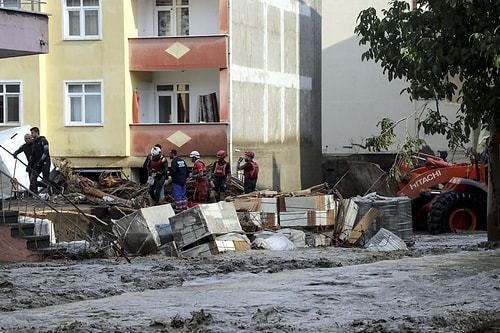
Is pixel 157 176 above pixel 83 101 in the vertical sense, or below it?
below

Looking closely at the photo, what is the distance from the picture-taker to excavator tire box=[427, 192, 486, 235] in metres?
26.9

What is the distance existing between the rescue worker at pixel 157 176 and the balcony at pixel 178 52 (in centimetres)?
787

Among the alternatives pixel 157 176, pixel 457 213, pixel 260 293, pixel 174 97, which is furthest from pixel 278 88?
pixel 260 293

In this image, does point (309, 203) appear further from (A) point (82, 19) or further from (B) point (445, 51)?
(A) point (82, 19)

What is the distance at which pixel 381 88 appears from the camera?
4425 centimetres

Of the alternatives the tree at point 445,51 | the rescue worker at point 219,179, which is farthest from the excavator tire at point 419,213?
the tree at point 445,51

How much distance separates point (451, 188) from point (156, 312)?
55.5 ft

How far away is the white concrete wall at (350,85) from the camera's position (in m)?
44.2

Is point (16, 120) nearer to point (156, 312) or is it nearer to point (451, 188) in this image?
point (451, 188)

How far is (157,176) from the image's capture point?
27.7 metres

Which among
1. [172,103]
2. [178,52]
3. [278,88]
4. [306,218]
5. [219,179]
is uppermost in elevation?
[178,52]

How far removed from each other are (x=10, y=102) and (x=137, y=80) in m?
4.20

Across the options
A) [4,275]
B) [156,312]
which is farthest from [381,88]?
[156,312]

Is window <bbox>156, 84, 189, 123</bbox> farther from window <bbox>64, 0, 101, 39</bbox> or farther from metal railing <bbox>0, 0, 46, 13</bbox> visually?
metal railing <bbox>0, 0, 46, 13</bbox>
